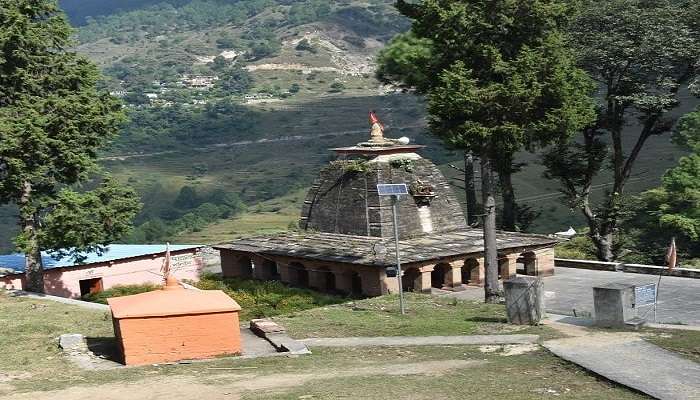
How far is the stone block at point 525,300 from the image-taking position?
875 inches

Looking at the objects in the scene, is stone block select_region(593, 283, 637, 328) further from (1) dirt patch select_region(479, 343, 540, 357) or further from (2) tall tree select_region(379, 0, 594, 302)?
(2) tall tree select_region(379, 0, 594, 302)

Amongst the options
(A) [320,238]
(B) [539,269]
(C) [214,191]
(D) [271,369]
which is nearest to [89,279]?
(A) [320,238]

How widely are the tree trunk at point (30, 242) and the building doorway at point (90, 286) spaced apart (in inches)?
229

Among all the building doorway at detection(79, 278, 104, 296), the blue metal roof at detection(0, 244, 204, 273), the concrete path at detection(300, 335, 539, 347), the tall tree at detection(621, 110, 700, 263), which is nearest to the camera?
the concrete path at detection(300, 335, 539, 347)

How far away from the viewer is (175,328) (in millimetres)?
19422

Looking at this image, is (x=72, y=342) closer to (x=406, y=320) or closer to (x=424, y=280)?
(x=406, y=320)

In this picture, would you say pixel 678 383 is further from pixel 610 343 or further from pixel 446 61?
pixel 446 61

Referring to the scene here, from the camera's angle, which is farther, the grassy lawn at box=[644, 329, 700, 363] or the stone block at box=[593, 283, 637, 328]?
the stone block at box=[593, 283, 637, 328]

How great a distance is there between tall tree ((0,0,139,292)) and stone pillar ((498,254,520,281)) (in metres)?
14.9

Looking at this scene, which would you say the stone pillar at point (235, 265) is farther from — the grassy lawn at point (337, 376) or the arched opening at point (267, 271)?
the grassy lawn at point (337, 376)

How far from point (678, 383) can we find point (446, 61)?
1471 centimetres

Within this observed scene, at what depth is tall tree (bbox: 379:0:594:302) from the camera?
27016mm

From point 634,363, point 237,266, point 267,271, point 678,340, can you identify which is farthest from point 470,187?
point 634,363

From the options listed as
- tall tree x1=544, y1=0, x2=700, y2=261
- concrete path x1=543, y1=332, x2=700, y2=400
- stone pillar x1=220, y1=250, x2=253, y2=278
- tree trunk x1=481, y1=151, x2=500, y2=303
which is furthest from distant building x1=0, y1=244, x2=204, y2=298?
concrete path x1=543, y1=332, x2=700, y2=400
